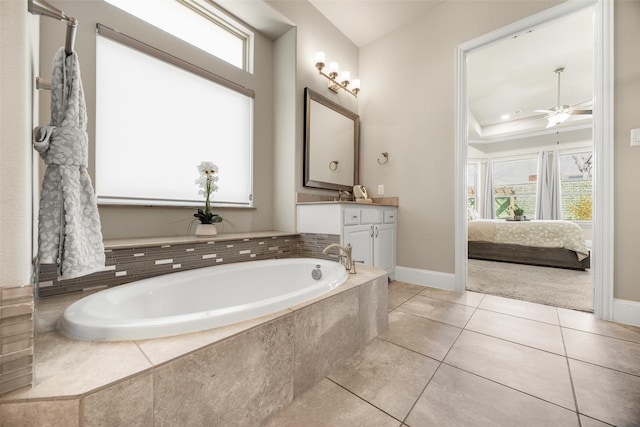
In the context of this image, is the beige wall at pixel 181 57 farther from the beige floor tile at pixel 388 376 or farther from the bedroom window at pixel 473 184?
the bedroom window at pixel 473 184

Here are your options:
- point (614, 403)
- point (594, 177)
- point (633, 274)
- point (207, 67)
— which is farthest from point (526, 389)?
point (207, 67)

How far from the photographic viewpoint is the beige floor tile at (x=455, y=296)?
2146 mm

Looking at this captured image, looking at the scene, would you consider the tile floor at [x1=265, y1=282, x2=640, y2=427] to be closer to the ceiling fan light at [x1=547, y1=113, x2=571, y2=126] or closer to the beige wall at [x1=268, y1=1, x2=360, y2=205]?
the beige wall at [x1=268, y1=1, x2=360, y2=205]

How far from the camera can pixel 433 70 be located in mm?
2611

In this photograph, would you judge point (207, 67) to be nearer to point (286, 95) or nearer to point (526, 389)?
point (286, 95)

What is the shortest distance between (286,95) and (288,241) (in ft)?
4.76

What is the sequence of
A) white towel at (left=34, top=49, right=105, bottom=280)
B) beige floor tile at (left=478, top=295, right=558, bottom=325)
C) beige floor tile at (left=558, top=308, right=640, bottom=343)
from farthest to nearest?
beige floor tile at (left=478, top=295, right=558, bottom=325), beige floor tile at (left=558, top=308, right=640, bottom=343), white towel at (left=34, top=49, right=105, bottom=280)

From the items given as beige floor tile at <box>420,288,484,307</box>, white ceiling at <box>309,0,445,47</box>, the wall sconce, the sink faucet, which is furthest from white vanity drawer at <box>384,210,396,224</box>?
white ceiling at <box>309,0,445,47</box>

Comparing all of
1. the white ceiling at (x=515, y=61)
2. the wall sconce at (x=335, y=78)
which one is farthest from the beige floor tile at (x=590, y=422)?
the wall sconce at (x=335, y=78)

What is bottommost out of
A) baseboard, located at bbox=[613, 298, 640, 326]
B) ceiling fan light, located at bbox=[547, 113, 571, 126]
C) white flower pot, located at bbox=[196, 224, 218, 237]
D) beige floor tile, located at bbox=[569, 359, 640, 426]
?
beige floor tile, located at bbox=[569, 359, 640, 426]

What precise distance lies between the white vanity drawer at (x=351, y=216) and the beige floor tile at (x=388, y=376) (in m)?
1.07

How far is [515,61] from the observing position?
141 inches

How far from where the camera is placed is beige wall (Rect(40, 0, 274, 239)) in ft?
4.87

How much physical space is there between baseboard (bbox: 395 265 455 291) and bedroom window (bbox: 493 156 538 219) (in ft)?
16.0
